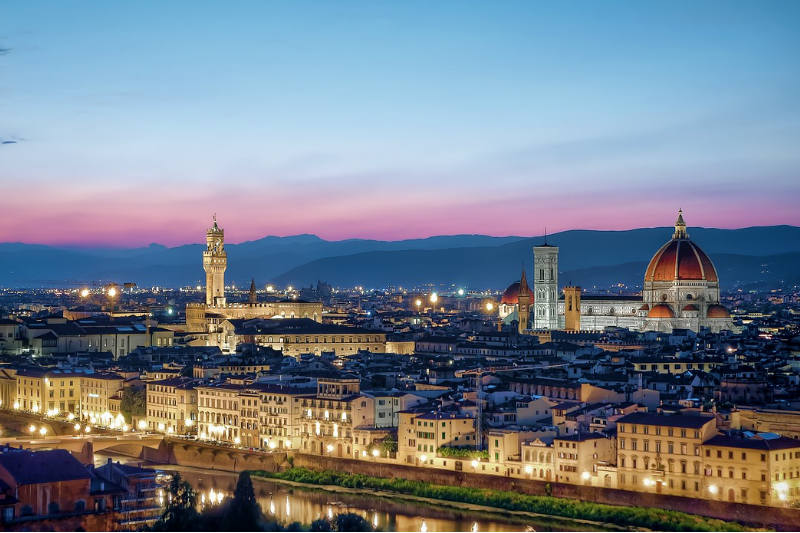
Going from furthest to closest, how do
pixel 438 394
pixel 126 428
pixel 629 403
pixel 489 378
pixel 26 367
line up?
pixel 26 367 → pixel 126 428 → pixel 489 378 → pixel 438 394 → pixel 629 403

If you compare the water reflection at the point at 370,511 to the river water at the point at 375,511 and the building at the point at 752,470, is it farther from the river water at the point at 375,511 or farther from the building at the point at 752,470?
the building at the point at 752,470

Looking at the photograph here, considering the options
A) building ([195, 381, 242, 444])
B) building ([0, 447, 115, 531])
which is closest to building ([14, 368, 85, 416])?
building ([195, 381, 242, 444])

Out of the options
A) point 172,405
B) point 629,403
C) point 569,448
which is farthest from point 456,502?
point 172,405

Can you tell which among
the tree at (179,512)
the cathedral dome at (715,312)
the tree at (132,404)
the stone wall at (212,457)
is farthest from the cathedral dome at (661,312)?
the tree at (179,512)

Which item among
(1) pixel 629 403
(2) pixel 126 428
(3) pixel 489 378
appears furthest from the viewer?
(2) pixel 126 428

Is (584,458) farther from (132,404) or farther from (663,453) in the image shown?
(132,404)

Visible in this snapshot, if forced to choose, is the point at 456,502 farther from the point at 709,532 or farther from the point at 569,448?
the point at 709,532

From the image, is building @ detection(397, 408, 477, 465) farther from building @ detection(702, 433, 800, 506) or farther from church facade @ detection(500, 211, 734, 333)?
church facade @ detection(500, 211, 734, 333)
